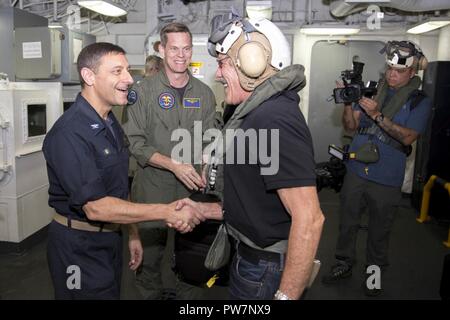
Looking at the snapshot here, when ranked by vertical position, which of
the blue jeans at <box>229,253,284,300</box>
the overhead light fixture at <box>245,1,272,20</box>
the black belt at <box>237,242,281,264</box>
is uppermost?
the overhead light fixture at <box>245,1,272,20</box>

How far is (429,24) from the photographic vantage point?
191 inches

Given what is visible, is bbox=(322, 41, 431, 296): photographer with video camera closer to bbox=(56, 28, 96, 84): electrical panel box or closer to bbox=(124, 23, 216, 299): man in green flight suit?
bbox=(124, 23, 216, 299): man in green flight suit

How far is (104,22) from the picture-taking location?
19.0 ft

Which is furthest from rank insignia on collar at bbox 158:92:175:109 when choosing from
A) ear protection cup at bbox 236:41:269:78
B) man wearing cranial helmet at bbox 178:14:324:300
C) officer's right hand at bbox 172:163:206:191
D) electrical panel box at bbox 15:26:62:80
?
electrical panel box at bbox 15:26:62:80

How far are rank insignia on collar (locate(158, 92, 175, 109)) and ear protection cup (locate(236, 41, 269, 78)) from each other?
1204 millimetres

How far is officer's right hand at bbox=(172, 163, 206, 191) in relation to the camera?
A: 7.47 feet

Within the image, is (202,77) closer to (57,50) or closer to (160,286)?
(57,50)

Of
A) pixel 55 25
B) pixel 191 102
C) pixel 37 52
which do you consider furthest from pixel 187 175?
pixel 55 25

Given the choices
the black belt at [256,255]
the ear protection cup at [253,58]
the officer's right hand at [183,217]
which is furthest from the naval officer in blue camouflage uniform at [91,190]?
the ear protection cup at [253,58]

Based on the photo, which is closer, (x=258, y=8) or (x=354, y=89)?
(x=354, y=89)

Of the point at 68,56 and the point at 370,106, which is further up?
the point at 68,56

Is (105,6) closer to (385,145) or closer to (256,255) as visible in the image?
(385,145)

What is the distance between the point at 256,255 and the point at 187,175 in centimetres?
97

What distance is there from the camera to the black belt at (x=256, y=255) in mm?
1422
